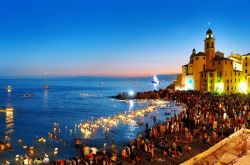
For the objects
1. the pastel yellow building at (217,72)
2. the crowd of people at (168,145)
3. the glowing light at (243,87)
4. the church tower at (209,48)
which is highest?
the church tower at (209,48)

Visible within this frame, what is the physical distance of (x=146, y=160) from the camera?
2562 centimetres

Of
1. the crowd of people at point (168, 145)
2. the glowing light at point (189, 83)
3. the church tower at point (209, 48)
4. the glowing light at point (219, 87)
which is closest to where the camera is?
Result: the crowd of people at point (168, 145)

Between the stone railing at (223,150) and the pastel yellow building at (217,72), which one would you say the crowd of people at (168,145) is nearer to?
the stone railing at (223,150)

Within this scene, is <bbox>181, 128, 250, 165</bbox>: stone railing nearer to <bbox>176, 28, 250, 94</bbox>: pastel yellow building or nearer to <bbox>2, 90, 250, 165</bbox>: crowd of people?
<bbox>2, 90, 250, 165</bbox>: crowd of people

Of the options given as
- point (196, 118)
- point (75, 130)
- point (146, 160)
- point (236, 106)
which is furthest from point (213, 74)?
point (146, 160)

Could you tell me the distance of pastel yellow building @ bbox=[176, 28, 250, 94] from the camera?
79625 millimetres

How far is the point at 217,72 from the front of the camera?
262ft

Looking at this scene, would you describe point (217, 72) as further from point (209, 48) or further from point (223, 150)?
point (223, 150)

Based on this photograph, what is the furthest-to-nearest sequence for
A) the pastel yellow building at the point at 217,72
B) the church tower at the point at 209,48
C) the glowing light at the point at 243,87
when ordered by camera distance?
the glowing light at the point at 243,87
the church tower at the point at 209,48
the pastel yellow building at the point at 217,72

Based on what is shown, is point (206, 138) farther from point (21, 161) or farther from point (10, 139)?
point (10, 139)

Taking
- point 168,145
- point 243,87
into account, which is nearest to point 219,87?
point 243,87

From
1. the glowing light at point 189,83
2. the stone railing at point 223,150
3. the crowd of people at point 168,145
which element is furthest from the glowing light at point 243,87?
the stone railing at point 223,150

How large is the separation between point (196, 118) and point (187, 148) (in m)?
14.5

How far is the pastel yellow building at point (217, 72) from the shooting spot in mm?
79625
